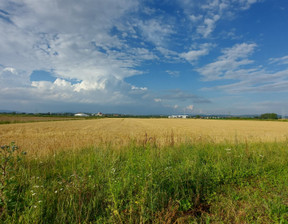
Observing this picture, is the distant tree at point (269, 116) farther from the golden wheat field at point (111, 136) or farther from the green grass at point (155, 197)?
the green grass at point (155, 197)

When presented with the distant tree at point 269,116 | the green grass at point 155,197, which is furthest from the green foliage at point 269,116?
the green grass at point 155,197

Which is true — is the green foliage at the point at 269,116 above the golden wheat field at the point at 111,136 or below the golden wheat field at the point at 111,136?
above

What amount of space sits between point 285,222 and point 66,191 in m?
4.00

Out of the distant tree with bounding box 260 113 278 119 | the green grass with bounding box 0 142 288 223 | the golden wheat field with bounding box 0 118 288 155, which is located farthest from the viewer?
the distant tree with bounding box 260 113 278 119

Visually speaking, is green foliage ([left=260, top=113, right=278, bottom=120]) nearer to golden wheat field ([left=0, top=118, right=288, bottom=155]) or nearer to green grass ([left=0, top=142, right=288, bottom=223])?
golden wheat field ([left=0, top=118, right=288, bottom=155])

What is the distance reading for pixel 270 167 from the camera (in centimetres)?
477

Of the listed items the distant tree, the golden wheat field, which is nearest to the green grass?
the golden wheat field

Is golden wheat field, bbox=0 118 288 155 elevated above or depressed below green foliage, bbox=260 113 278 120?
below

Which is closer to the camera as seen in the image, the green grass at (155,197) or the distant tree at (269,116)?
the green grass at (155,197)

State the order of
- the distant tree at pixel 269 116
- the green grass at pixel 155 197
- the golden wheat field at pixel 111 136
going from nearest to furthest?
the green grass at pixel 155 197 < the golden wheat field at pixel 111 136 < the distant tree at pixel 269 116

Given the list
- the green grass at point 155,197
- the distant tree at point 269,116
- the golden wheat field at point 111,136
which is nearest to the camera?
the green grass at point 155,197

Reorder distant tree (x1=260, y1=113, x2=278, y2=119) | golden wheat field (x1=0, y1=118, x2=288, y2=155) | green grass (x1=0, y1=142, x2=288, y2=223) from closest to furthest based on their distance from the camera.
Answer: green grass (x1=0, y1=142, x2=288, y2=223)
golden wheat field (x1=0, y1=118, x2=288, y2=155)
distant tree (x1=260, y1=113, x2=278, y2=119)

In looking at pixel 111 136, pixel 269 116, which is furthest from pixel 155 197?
pixel 269 116

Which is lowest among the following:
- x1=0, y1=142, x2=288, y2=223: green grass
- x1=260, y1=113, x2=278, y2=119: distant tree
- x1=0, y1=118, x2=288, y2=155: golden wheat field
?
x1=0, y1=118, x2=288, y2=155: golden wheat field
